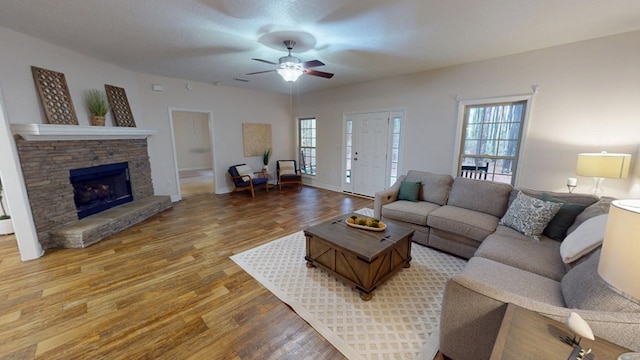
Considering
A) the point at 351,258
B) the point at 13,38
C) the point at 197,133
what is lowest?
the point at 351,258

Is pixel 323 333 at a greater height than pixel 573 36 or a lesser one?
lesser

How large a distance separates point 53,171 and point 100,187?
87 cm

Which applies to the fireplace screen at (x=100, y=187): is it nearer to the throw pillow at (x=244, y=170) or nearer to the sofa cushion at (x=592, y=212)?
the throw pillow at (x=244, y=170)

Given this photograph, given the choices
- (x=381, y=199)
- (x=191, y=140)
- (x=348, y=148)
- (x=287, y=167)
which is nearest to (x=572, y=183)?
(x=381, y=199)

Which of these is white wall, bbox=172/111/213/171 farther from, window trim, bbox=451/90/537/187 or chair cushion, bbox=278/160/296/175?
window trim, bbox=451/90/537/187

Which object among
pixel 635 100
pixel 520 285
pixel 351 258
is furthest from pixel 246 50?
pixel 635 100

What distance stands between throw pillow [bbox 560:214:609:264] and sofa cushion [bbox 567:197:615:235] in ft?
1.29

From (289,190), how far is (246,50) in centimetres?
368

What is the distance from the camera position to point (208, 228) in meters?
3.70

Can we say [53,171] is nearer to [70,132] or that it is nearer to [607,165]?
[70,132]

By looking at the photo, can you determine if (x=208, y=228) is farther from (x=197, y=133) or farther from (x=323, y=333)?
(x=197, y=133)

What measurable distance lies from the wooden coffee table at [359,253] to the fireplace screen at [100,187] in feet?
11.7

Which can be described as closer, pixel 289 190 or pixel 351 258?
pixel 351 258

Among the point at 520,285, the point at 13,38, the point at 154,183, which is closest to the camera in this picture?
the point at 520,285
